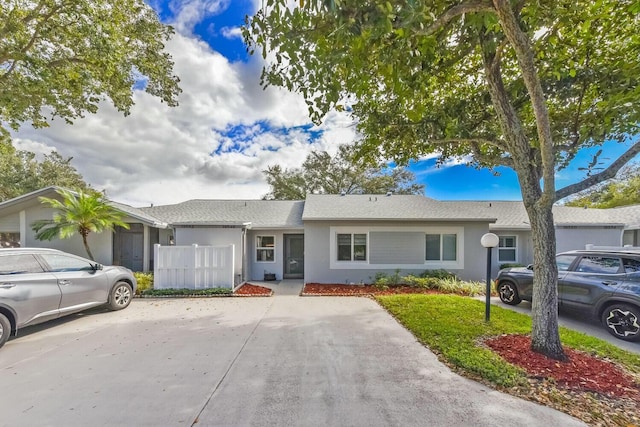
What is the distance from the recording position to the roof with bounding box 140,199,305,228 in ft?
39.5

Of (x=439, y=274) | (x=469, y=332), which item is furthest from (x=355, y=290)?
(x=469, y=332)

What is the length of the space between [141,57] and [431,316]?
11.2 m

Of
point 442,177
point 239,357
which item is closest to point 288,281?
point 239,357

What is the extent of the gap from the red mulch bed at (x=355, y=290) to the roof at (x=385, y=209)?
101 inches

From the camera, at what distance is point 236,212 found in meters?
13.5

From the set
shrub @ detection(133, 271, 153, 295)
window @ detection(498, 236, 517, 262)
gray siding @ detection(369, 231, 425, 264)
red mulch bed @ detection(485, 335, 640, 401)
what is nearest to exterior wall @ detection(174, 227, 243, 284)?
shrub @ detection(133, 271, 153, 295)

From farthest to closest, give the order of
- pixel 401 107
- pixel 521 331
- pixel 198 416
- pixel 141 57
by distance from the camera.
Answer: pixel 141 57, pixel 401 107, pixel 521 331, pixel 198 416

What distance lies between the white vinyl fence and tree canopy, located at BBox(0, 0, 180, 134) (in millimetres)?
5084

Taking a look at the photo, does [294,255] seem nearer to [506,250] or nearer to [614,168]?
[506,250]

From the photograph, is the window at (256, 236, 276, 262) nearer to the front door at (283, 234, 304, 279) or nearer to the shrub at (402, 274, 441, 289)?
the front door at (283, 234, 304, 279)

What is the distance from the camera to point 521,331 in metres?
5.39

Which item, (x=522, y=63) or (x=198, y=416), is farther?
(x=522, y=63)

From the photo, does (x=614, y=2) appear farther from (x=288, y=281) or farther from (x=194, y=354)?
(x=288, y=281)

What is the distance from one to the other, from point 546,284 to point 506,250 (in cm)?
997
